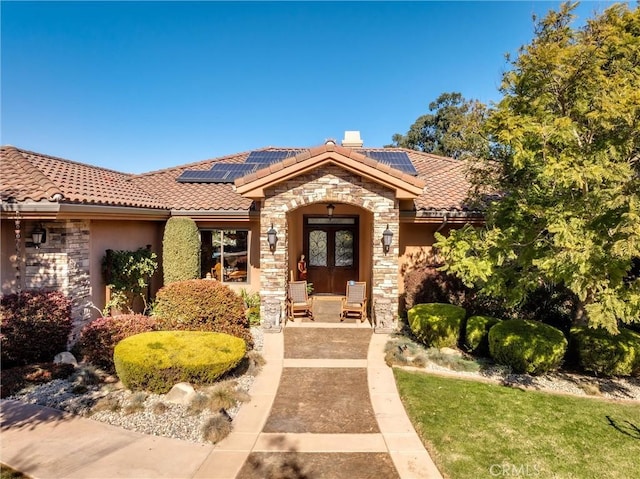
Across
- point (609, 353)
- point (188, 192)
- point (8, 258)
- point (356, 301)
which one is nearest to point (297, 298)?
point (356, 301)

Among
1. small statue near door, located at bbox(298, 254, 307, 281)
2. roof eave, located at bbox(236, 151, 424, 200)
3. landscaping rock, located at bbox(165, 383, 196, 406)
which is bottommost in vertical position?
landscaping rock, located at bbox(165, 383, 196, 406)

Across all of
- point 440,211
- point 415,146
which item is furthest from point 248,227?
point 415,146

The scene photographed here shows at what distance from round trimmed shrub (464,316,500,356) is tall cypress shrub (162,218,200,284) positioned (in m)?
8.72

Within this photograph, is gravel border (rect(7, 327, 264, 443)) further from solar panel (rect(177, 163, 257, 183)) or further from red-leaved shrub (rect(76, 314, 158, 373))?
solar panel (rect(177, 163, 257, 183))

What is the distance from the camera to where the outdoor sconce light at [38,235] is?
29.3 ft

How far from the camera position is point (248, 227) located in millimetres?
13719

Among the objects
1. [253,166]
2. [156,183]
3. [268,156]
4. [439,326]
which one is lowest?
[439,326]

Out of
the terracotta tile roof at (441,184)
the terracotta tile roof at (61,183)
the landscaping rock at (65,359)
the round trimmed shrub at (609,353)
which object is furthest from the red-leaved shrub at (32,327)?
the round trimmed shrub at (609,353)

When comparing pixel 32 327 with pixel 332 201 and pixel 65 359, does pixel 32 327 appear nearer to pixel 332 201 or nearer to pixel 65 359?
pixel 65 359

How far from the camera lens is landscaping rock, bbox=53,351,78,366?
325 inches

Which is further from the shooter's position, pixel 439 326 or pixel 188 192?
pixel 188 192

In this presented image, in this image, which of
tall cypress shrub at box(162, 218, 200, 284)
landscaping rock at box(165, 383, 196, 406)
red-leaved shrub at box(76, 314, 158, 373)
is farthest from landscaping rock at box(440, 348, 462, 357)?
tall cypress shrub at box(162, 218, 200, 284)

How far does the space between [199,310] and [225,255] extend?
522 cm

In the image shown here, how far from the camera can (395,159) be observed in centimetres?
1706
